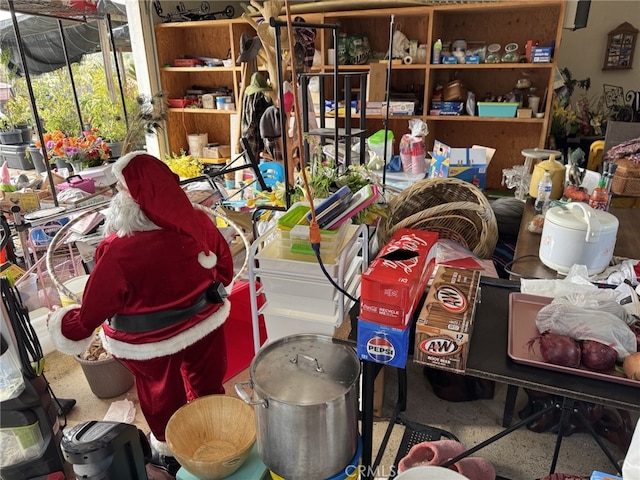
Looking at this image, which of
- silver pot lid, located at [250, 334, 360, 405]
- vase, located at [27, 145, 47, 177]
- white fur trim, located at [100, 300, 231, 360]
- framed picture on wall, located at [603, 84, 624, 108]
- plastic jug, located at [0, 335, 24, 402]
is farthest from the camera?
framed picture on wall, located at [603, 84, 624, 108]

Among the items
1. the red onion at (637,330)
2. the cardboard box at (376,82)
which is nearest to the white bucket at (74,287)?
the cardboard box at (376,82)

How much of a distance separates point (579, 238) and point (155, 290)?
1.37 metres

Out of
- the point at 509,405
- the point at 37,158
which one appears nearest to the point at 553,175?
the point at 509,405

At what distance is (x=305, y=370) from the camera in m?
1.11

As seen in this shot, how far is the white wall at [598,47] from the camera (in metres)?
4.37

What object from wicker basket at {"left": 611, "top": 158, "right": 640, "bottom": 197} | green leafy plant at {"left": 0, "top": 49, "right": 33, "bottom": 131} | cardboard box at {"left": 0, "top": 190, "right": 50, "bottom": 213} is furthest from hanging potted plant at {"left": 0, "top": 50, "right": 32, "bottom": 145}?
wicker basket at {"left": 611, "top": 158, "right": 640, "bottom": 197}

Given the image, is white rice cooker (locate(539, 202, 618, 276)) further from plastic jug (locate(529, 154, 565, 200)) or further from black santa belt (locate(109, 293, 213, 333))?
black santa belt (locate(109, 293, 213, 333))

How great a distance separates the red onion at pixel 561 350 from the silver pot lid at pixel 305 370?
422 mm

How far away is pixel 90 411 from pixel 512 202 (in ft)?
7.43

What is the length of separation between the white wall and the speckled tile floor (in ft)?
13.0

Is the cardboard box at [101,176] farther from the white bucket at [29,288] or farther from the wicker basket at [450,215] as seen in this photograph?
the wicker basket at [450,215]

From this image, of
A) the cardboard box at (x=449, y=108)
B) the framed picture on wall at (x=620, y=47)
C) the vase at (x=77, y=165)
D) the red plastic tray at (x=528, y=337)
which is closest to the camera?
the red plastic tray at (x=528, y=337)

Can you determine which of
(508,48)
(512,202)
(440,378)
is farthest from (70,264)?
(508,48)

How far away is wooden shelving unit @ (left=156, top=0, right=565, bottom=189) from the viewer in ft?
11.4
